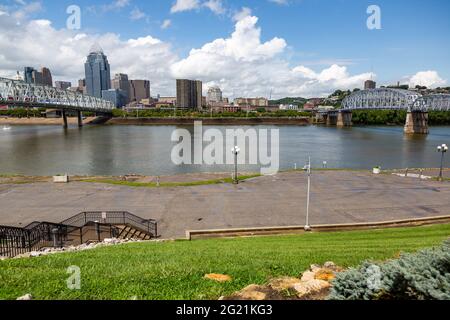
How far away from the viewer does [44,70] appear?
7677 inches

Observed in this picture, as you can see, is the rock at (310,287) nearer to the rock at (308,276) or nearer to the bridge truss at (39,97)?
the rock at (308,276)

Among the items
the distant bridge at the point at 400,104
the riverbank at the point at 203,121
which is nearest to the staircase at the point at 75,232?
the distant bridge at the point at 400,104

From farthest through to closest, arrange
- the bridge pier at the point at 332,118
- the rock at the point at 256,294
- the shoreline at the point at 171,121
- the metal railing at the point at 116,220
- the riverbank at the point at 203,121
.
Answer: the bridge pier at the point at 332,118, the shoreline at the point at 171,121, the riverbank at the point at 203,121, the metal railing at the point at 116,220, the rock at the point at 256,294

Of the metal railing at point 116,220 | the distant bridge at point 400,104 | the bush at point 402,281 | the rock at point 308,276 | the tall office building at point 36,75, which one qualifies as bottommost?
the metal railing at point 116,220

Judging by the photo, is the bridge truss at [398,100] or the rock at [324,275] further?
the bridge truss at [398,100]

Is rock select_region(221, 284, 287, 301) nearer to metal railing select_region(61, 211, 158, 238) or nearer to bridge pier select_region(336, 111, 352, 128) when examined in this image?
metal railing select_region(61, 211, 158, 238)

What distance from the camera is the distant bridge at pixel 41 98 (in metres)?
107

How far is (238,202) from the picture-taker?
22.2 meters

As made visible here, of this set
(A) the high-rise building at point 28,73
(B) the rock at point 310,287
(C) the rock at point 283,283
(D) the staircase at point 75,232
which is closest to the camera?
(B) the rock at point 310,287

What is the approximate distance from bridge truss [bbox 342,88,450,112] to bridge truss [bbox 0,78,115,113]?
127302 millimetres

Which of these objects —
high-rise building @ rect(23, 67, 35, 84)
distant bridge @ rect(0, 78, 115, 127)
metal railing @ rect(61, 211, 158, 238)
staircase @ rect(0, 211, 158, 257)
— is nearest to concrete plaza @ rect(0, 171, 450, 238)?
metal railing @ rect(61, 211, 158, 238)

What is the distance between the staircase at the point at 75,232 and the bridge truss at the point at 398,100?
125 meters

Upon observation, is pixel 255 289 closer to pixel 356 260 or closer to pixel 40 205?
pixel 356 260
